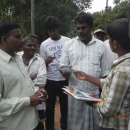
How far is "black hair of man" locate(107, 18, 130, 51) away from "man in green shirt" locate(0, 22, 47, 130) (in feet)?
2.98

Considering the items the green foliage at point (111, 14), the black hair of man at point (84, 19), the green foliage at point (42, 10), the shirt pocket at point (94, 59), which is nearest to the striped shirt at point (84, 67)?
the shirt pocket at point (94, 59)

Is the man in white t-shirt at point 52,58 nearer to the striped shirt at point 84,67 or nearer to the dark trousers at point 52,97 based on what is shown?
the dark trousers at point 52,97

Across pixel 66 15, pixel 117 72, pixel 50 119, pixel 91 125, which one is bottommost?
pixel 50 119

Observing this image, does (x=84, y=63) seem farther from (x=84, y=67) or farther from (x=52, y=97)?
(x=52, y=97)

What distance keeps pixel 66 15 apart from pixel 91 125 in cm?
1251

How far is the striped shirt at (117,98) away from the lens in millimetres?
1488

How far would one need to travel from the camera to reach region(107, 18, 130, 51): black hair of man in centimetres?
159

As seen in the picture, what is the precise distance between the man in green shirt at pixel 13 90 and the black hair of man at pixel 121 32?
2.98ft

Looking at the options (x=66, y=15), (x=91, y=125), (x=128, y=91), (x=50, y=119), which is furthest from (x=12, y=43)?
(x=66, y=15)

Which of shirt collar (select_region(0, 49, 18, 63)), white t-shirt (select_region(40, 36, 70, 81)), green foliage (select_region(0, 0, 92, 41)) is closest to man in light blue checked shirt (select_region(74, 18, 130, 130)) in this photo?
shirt collar (select_region(0, 49, 18, 63))

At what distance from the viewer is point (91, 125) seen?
8.87 feet

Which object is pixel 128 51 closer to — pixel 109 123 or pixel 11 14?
pixel 109 123

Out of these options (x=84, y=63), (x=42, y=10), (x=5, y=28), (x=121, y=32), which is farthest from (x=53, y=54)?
(x=42, y=10)

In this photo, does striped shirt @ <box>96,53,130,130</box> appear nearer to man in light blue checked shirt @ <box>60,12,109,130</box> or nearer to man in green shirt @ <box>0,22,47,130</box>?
man in green shirt @ <box>0,22,47,130</box>
